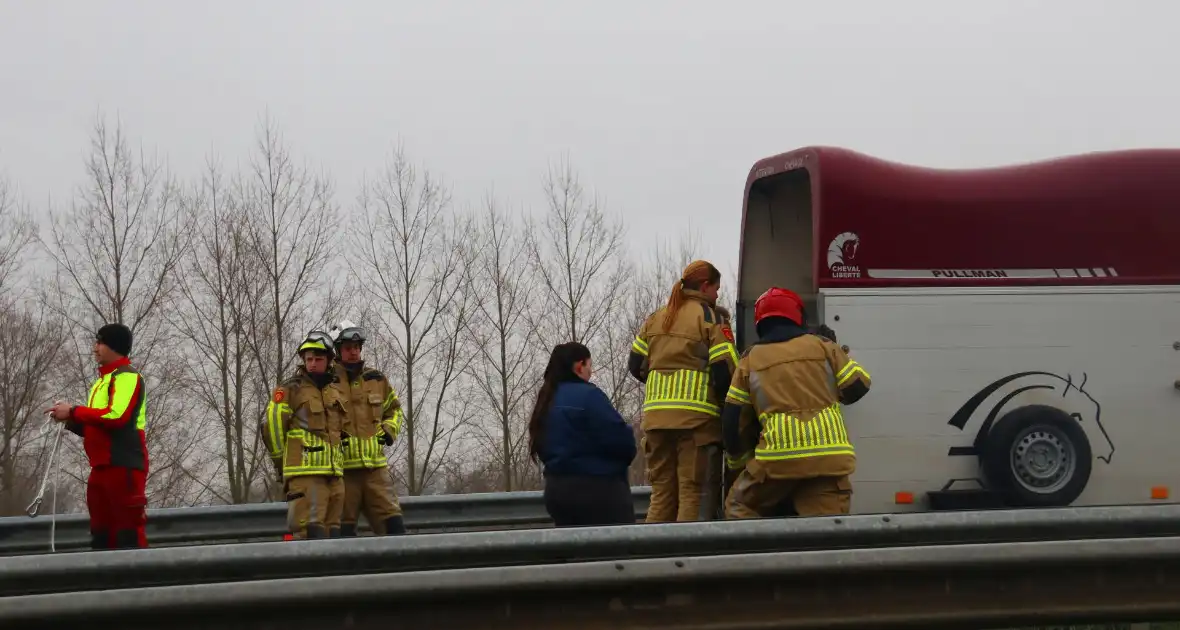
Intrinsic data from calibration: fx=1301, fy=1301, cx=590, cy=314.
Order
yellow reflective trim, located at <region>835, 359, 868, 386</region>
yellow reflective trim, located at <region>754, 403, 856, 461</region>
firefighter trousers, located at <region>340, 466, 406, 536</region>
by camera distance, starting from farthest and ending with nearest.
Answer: firefighter trousers, located at <region>340, 466, 406, 536</region> < yellow reflective trim, located at <region>835, 359, 868, 386</region> < yellow reflective trim, located at <region>754, 403, 856, 461</region>

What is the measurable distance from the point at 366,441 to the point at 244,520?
1.65 m

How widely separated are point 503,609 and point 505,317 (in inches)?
978

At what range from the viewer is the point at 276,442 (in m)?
8.60

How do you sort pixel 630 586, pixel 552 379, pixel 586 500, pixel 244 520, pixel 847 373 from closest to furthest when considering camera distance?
pixel 630 586
pixel 847 373
pixel 586 500
pixel 552 379
pixel 244 520

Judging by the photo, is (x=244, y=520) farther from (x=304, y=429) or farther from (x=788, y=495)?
(x=788, y=495)

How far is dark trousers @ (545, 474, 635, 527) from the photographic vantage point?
7.18 meters

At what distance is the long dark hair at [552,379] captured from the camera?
23.9 ft

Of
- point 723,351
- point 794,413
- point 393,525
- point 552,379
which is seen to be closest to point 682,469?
point 723,351

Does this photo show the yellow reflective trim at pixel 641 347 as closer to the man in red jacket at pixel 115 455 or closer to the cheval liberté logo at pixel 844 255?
the cheval liberté logo at pixel 844 255

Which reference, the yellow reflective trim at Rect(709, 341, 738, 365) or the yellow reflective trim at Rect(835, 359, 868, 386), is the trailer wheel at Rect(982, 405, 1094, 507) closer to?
the yellow reflective trim at Rect(709, 341, 738, 365)

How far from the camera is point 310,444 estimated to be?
28.0 feet

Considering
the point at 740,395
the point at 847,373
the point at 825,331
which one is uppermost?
the point at 825,331

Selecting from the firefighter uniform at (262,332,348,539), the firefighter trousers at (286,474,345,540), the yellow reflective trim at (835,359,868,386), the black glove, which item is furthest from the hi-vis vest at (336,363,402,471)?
the yellow reflective trim at (835,359,868,386)

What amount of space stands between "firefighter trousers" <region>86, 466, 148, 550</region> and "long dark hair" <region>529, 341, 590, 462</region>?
268 centimetres
